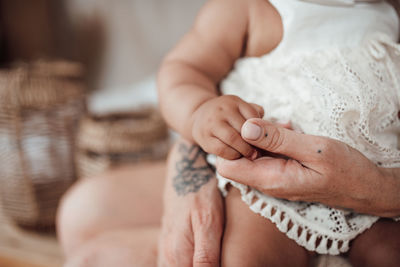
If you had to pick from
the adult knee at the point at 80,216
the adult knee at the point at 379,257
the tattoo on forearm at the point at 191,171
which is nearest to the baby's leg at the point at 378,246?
the adult knee at the point at 379,257

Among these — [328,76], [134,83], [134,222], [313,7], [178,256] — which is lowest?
[134,83]

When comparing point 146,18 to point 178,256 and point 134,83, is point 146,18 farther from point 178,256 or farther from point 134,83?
point 178,256

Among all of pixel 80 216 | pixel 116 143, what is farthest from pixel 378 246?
Result: pixel 116 143

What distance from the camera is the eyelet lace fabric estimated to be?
22.3 inches

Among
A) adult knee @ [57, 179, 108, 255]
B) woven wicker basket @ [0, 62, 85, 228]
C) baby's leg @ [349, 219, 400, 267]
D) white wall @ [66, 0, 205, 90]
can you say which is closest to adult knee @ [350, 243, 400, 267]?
baby's leg @ [349, 219, 400, 267]

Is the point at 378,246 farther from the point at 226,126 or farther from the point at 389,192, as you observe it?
the point at 226,126

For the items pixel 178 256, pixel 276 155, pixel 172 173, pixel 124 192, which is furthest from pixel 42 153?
pixel 276 155

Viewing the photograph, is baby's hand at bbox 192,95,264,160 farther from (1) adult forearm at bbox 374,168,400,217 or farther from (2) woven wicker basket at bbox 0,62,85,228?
(2) woven wicker basket at bbox 0,62,85,228

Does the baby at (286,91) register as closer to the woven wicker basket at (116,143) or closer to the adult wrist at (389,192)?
the adult wrist at (389,192)

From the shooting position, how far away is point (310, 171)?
0.52m

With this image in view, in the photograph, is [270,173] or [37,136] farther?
[37,136]

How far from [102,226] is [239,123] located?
0.54 meters

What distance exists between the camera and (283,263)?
547 mm

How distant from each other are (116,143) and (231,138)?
1109mm
